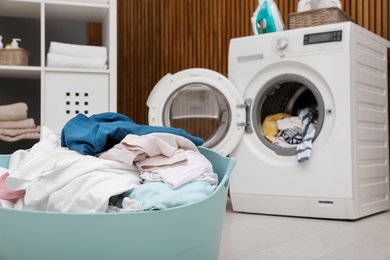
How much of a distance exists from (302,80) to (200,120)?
63 centimetres

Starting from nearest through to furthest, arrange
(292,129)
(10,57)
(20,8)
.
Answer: (292,129), (10,57), (20,8)

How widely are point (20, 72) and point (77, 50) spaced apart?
14.1 inches

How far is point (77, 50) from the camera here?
290cm

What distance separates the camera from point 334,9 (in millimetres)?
2588

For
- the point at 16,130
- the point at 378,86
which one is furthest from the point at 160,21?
the point at 378,86

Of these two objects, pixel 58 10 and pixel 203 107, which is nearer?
pixel 203 107

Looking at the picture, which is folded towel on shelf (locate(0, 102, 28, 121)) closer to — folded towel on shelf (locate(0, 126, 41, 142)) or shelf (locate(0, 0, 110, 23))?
folded towel on shelf (locate(0, 126, 41, 142))

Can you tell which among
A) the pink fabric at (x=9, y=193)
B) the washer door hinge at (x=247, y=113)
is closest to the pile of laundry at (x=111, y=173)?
the pink fabric at (x=9, y=193)

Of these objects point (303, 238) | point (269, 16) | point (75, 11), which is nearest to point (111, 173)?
point (303, 238)

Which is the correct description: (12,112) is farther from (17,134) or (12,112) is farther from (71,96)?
(71,96)

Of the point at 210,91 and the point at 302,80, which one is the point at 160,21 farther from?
the point at 302,80

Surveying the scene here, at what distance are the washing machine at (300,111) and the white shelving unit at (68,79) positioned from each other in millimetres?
307

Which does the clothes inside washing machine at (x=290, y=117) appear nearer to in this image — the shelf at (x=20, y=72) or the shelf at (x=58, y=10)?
the shelf at (x=58, y=10)

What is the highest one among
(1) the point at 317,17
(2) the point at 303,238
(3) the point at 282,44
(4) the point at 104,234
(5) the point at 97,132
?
(1) the point at 317,17
